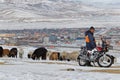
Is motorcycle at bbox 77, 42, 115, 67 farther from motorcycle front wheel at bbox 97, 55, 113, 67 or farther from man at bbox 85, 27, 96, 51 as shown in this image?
man at bbox 85, 27, 96, 51

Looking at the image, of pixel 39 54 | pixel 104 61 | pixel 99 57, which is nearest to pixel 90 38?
pixel 99 57

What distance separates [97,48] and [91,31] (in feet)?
2.05

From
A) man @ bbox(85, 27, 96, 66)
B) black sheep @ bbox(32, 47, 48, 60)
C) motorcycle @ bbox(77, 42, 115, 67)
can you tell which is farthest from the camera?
black sheep @ bbox(32, 47, 48, 60)

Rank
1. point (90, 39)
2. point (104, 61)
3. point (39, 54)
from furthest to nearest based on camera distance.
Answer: point (39, 54), point (90, 39), point (104, 61)

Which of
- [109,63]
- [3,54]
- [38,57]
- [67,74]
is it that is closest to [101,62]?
[109,63]

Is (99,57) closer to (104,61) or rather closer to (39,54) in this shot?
(104,61)

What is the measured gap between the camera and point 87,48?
17250 mm

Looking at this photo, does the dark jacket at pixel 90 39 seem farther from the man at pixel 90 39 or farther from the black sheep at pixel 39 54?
the black sheep at pixel 39 54

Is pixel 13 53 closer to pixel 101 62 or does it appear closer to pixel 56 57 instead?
pixel 56 57

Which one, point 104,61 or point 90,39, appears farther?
point 90,39

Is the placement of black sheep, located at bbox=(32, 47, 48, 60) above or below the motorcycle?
above

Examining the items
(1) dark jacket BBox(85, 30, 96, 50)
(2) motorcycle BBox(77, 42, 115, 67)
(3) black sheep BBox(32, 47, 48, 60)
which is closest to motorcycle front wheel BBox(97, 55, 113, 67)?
(2) motorcycle BBox(77, 42, 115, 67)

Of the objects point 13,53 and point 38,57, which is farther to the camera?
point 13,53

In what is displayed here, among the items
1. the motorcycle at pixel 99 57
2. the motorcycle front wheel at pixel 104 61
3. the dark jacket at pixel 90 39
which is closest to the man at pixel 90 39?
the dark jacket at pixel 90 39
